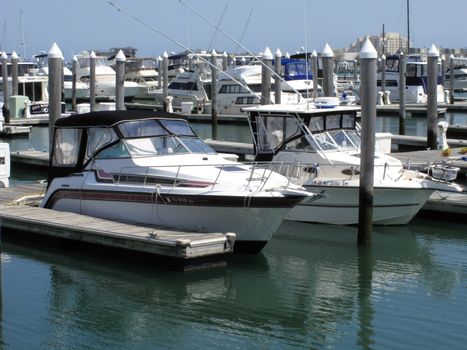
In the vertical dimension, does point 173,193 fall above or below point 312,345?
above

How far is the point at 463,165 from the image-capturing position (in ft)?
66.5

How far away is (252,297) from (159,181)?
9.60 feet

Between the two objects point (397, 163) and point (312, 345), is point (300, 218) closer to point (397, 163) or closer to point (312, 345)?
point (397, 163)

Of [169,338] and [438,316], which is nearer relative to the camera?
[169,338]

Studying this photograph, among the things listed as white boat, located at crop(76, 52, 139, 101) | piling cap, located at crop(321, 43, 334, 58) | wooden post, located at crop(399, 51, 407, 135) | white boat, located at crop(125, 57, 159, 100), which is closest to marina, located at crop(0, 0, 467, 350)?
piling cap, located at crop(321, 43, 334, 58)

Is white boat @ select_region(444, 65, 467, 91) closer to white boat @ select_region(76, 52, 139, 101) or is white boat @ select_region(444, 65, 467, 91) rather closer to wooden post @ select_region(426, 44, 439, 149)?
white boat @ select_region(76, 52, 139, 101)

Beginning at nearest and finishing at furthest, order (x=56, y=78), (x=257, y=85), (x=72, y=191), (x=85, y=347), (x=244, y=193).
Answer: (x=85, y=347), (x=244, y=193), (x=72, y=191), (x=56, y=78), (x=257, y=85)

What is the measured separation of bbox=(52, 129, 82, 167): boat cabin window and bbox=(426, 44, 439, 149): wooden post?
480 inches

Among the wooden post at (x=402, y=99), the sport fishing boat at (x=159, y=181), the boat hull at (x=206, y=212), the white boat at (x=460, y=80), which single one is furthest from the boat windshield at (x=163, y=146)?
the white boat at (x=460, y=80)

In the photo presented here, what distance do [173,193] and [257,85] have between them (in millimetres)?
30625

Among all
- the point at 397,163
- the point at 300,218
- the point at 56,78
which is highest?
the point at 56,78

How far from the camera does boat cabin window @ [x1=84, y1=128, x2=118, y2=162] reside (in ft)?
51.8

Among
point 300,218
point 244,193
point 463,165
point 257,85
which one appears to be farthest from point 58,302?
point 257,85

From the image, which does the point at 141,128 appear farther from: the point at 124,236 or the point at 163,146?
the point at 124,236
